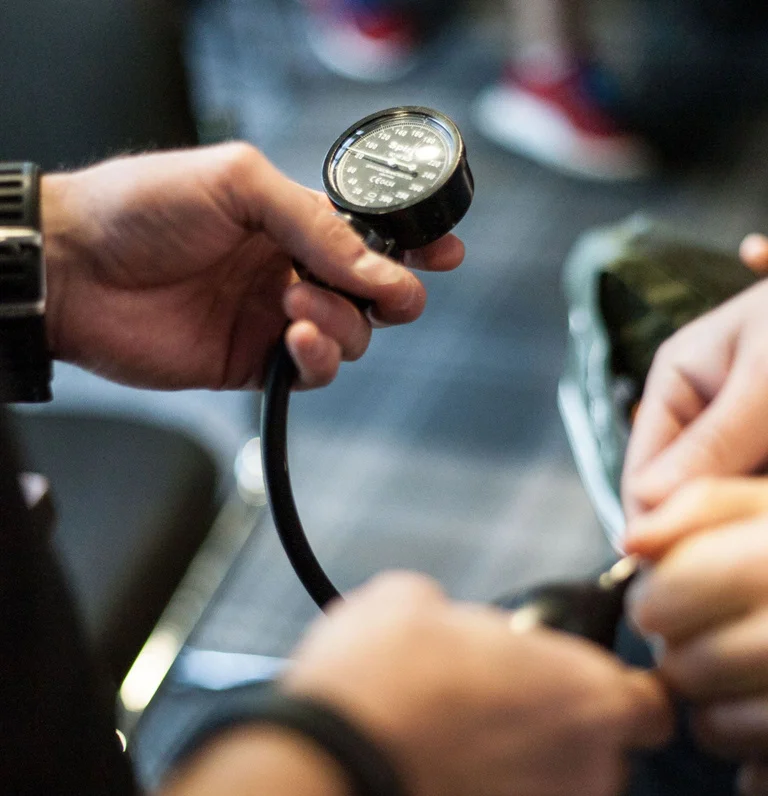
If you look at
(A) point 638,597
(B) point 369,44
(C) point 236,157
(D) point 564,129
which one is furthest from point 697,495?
(B) point 369,44

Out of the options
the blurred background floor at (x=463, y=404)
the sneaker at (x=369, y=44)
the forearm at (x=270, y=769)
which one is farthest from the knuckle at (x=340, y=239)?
the sneaker at (x=369, y=44)

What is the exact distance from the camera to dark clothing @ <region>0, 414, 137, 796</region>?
1.42ft

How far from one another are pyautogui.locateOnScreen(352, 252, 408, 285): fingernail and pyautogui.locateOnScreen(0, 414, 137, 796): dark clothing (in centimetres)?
27

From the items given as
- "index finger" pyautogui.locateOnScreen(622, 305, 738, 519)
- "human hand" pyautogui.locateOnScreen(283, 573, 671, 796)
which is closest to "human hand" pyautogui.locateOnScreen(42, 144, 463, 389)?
"index finger" pyautogui.locateOnScreen(622, 305, 738, 519)

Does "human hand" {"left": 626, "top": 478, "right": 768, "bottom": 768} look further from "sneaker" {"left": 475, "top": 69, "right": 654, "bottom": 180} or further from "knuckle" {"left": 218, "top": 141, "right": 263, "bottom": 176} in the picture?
"sneaker" {"left": 475, "top": 69, "right": 654, "bottom": 180}

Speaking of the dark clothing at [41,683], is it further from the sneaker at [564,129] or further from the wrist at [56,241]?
the sneaker at [564,129]

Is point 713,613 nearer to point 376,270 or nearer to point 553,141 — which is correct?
point 376,270

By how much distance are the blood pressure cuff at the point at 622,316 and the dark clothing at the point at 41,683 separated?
438 millimetres

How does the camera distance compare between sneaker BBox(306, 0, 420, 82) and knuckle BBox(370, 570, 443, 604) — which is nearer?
knuckle BBox(370, 570, 443, 604)

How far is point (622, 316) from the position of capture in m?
0.83

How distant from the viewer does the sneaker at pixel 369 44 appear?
2.64 metres

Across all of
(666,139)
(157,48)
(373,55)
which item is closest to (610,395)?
(157,48)

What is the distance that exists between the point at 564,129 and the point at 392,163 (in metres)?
1.73

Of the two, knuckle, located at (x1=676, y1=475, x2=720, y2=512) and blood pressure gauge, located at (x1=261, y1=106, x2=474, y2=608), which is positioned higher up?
blood pressure gauge, located at (x1=261, y1=106, x2=474, y2=608)
